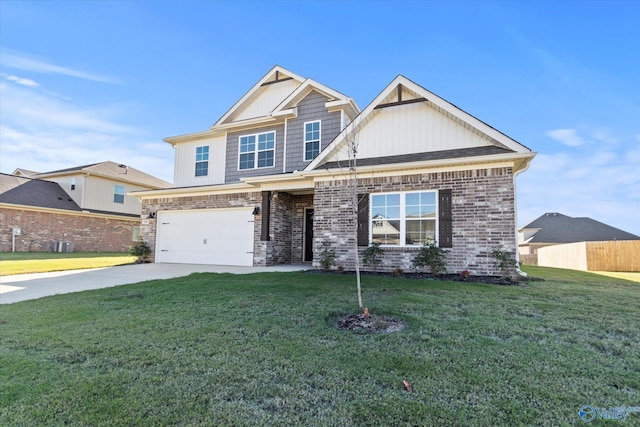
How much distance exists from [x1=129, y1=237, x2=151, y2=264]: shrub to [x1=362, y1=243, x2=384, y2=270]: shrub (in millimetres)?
9533

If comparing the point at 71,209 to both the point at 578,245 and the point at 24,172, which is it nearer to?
the point at 24,172

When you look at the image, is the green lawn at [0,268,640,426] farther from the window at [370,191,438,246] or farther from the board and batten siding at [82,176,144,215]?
the board and batten siding at [82,176,144,215]

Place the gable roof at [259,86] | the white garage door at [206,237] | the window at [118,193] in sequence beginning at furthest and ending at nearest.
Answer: the window at [118,193]
the gable roof at [259,86]
the white garage door at [206,237]

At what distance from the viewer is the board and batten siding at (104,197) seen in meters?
21.6

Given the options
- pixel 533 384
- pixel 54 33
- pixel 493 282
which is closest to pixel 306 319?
pixel 533 384

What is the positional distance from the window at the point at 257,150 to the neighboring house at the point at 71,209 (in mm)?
14126

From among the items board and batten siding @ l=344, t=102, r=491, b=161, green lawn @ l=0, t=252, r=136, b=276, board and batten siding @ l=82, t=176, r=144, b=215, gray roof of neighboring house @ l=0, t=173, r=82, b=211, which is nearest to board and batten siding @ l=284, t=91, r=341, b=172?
board and batten siding @ l=344, t=102, r=491, b=161

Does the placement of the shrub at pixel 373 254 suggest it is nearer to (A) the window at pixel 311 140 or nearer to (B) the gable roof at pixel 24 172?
(A) the window at pixel 311 140

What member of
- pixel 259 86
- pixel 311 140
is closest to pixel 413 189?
pixel 311 140

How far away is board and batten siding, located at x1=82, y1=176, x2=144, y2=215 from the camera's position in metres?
21.6

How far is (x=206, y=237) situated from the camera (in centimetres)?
1283

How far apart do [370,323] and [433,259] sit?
4.68 meters

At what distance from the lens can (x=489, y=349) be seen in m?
3.33

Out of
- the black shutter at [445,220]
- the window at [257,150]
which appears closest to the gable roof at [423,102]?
the black shutter at [445,220]
